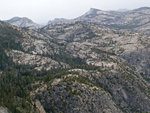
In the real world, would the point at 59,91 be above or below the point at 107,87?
above

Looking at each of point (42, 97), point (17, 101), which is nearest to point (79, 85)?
point (42, 97)

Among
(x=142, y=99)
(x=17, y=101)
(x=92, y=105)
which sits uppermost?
(x=17, y=101)

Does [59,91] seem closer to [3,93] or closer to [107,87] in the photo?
[3,93]

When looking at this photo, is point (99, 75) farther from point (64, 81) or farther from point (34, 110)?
point (34, 110)

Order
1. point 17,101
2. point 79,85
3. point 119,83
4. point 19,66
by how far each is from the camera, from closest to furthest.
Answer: point 17,101, point 79,85, point 119,83, point 19,66

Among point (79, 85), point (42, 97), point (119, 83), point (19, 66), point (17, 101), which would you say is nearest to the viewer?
point (17, 101)

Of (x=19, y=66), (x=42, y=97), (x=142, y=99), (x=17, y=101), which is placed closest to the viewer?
(x=17, y=101)

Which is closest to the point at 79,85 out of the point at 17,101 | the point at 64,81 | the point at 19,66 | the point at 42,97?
the point at 64,81

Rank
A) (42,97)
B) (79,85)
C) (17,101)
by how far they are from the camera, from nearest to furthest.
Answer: (17,101) < (42,97) < (79,85)

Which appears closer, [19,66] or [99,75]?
[99,75]
